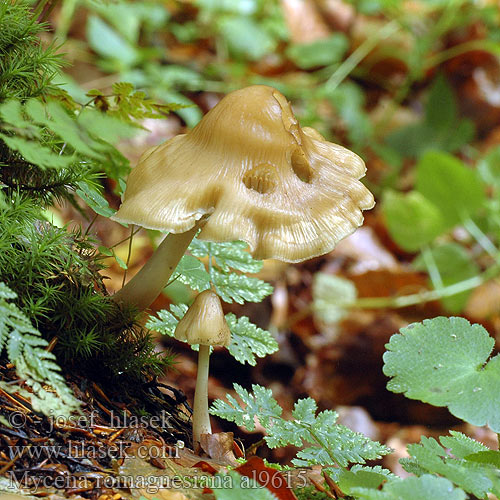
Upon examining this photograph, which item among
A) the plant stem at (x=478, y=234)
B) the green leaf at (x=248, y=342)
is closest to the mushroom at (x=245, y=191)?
the green leaf at (x=248, y=342)

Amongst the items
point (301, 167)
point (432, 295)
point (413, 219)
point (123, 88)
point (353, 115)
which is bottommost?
point (301, 167)

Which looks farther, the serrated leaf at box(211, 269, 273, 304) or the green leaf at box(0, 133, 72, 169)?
the serrated leaf at box(211, 269, 273, 304)

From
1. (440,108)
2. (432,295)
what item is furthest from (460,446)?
(440,108)

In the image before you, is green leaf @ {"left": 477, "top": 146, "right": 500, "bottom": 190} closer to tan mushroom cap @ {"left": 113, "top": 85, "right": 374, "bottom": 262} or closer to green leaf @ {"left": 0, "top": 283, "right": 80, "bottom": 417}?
tan mushroom cap @ {"left": 113, "top": 85, "right": 374, "bottom": 262}

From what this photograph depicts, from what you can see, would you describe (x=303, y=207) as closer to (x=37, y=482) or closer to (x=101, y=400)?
(x=101, y=400)

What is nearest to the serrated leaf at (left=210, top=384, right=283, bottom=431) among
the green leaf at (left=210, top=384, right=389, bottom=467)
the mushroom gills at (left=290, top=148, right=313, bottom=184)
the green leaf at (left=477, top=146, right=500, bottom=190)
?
the green leaf at (left=210, top=384, right=389, bottom=467)

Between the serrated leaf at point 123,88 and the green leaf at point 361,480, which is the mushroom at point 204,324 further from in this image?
the serrated leaf at point 123,88

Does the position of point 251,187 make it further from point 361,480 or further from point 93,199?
point 361,480
